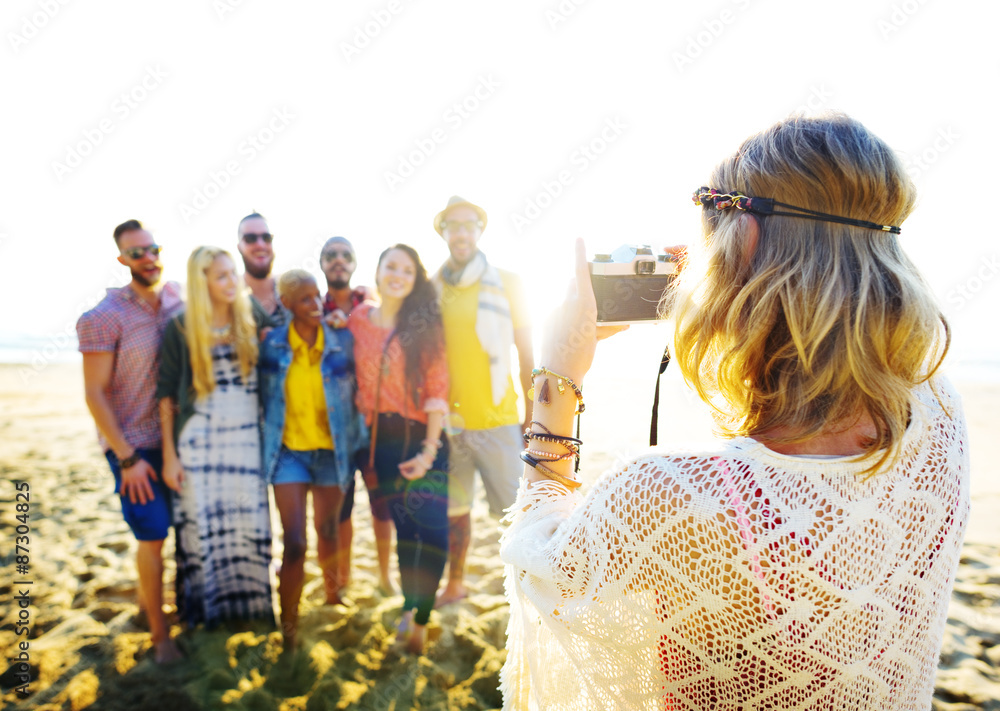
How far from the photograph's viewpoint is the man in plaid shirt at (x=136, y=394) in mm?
2975

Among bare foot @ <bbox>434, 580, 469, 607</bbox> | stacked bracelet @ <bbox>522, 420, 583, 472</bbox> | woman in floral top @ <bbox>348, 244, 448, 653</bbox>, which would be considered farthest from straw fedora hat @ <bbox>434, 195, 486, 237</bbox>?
stacked bracelet @ <bbox>522, 420, 583, 472</bbox>

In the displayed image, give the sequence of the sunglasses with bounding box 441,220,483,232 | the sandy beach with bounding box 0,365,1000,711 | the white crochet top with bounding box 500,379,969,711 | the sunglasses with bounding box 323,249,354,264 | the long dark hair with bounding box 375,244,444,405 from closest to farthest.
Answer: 1. the white crochet top with bounding box 500,379,969,711
2. the sandy beach with bounding box 0,365,1000,711
3. the long dark hair with bounding box 375,244,444,405
4. the sunglasses with bounding box 441,220,483,232
5. the sunglasses with bounding box 323,249,354,264

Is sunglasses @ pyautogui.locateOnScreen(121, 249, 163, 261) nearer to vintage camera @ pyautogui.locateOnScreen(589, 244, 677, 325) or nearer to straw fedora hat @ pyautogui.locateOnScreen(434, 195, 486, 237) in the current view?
straw fedora hat @ pyautogui.locateOnScreen(434, 195, 486, 237)

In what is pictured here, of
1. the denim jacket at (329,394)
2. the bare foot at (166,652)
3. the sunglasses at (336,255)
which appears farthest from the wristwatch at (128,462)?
the sunglasses at (336,255)

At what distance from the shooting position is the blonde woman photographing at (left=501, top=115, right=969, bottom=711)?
34.4 inches

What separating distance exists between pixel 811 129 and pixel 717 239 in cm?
24

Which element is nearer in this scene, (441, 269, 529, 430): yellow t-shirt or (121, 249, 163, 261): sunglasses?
(121, 249, 163, 261): sunglasses

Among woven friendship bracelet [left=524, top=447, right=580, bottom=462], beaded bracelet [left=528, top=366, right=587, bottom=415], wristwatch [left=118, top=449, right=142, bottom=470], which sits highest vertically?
beaded bracelet [left=528, top=366, right=587, bottom=415]

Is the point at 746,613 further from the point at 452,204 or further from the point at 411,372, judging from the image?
the point at 452,204

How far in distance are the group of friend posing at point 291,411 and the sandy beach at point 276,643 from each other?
0.60 feet

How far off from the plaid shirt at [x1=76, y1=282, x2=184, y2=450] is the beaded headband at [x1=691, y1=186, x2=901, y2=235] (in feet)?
10.4

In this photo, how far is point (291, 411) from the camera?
3.31m

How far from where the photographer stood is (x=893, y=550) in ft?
3.02

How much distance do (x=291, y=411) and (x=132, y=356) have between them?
2.96ft
